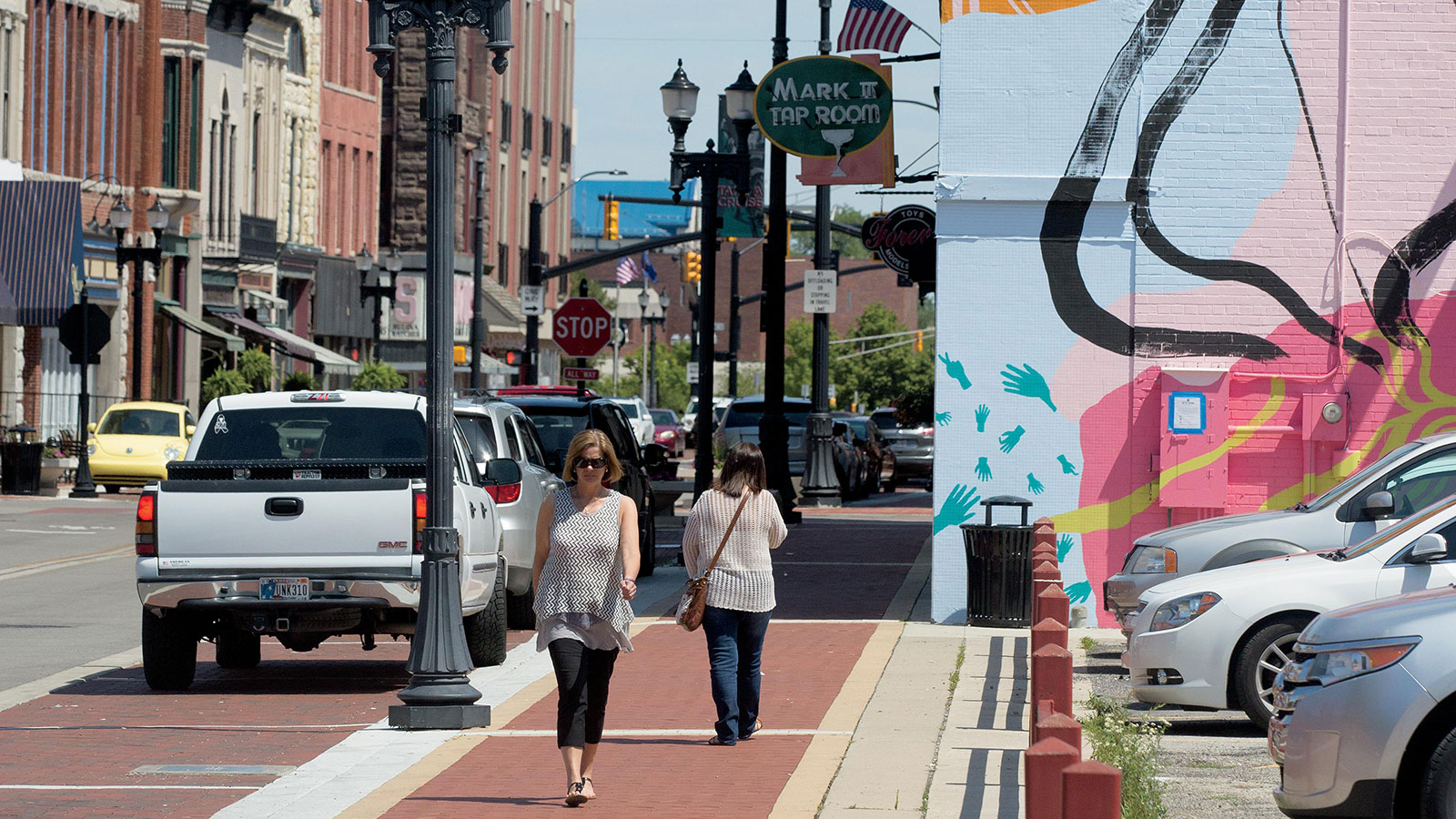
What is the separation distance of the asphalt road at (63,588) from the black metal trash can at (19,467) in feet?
8.78

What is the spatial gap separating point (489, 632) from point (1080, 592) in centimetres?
529

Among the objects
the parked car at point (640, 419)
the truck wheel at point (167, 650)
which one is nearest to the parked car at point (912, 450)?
the parked car at point (640, 419)

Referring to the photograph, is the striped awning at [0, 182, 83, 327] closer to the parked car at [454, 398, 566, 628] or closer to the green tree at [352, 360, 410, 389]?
the green tree at [352, 360, 410, 389]

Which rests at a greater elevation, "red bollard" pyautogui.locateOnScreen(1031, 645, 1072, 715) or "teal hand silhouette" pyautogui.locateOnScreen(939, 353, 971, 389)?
"teal hand silhouette" pyautogui.locateOnScreen(939, 353, 971, 389)

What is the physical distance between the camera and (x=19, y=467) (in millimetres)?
33719

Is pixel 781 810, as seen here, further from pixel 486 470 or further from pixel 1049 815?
pixel 486 470

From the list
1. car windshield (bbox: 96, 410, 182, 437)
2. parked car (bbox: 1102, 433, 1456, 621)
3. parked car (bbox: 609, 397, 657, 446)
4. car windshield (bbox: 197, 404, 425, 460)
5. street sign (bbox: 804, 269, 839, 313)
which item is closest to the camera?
parked car (bbox: 1102, 433, 1456, 621)

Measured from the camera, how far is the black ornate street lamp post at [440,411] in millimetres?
10930

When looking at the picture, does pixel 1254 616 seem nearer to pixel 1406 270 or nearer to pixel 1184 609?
pixel 1184 609

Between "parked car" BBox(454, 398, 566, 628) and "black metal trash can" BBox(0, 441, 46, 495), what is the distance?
65.1ft

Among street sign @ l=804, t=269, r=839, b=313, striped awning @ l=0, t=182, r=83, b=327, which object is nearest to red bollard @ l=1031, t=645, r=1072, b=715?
street sign @ l=804, t=269, r=839, b=313

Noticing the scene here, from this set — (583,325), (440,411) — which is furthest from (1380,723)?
Result: (583,325)

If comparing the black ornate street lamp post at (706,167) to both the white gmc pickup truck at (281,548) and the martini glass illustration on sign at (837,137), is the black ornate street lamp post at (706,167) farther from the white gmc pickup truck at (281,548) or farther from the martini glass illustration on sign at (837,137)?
the white gmc pickup truck at (281,548)

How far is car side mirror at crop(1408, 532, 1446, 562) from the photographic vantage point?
9.80 meters
